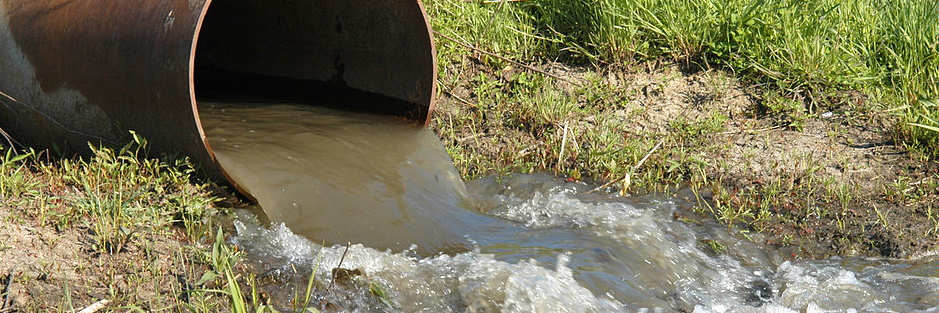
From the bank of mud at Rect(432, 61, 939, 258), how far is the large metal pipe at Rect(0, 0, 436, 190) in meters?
0.65

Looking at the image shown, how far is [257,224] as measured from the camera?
3830 mm

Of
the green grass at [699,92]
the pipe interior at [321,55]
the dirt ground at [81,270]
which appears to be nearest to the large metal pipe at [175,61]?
the pipe interior at [321,55]

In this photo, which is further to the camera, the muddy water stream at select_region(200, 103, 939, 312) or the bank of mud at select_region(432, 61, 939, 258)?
the bank of mud at select_region(432, 61, 939, 258)

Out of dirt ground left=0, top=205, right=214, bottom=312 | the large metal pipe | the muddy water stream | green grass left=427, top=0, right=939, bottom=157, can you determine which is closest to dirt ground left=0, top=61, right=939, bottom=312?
dirt ground left=0, top=205, right=214, bottom=312

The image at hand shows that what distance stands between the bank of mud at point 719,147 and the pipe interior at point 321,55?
52 cm

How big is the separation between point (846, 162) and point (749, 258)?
1060 millimetres

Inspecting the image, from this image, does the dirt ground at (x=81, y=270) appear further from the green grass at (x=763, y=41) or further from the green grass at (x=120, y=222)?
the green grass at (x=763, y=41)

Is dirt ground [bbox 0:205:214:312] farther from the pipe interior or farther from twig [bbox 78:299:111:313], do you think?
the pipe interior

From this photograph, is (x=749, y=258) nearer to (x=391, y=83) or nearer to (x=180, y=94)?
(x=391, y=83)

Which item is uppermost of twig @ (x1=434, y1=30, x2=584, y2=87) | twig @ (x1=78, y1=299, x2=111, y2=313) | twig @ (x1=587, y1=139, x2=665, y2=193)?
twig @ (x1=434, y1=30, x2=584, y2=87)

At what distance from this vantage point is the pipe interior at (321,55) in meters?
4.95

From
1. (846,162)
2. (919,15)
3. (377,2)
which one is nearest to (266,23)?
(377,2)

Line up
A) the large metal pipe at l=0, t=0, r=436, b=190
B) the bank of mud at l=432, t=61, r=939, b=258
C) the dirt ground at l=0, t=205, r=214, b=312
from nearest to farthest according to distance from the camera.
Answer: the dirt ground at l=0, t=205, r=214, b=312, the large metal pipe at l=0, t=0, r=436, b=190, the bank of mud at l=432, t=61, r=939, b=258

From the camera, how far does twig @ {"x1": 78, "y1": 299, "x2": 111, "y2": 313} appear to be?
3.09m
